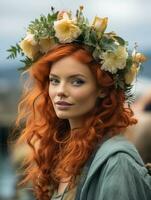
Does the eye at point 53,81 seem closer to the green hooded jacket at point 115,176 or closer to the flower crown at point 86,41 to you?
the flower crown at point 86,41

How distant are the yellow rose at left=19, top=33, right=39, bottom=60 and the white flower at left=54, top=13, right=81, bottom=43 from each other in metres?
0.12

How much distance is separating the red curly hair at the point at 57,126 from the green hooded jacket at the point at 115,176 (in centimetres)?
12

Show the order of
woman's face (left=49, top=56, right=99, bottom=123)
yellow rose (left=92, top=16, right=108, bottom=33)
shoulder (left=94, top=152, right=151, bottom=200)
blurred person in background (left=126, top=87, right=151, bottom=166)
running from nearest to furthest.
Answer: shoulder (left=94, top=152, right=151, bottom=200), woman's face (left=49, top=56, right=99, bottom=123), yellow rose (left=92, top=16, right=108, bottom=33), blurred person in background (left=126, top=87, right=151, bottom=166)

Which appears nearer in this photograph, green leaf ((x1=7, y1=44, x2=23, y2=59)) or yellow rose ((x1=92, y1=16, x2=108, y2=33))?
yellow rose ((x1=92, y1=16, x2=108, y2=33))

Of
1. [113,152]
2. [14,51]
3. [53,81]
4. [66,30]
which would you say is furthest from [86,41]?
[113,152]

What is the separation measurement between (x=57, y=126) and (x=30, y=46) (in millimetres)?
352

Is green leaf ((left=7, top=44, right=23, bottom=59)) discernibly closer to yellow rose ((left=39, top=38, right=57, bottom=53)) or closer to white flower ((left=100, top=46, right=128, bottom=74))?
yellow rose ((left=39, top=38, right=57, bottom=53))

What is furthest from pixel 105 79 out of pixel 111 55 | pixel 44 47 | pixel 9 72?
pixel 9 72

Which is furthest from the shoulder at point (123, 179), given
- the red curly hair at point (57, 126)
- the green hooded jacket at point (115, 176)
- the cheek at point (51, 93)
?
the cheek at point (51, 93)

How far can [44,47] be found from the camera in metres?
3.42

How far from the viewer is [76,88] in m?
3.25

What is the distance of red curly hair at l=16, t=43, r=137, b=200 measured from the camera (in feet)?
10.7

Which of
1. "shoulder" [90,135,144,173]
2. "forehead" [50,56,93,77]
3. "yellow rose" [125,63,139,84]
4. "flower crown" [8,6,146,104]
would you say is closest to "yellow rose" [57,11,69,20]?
"flower crown" [8,6,146,104]

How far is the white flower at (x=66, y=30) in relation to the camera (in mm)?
3322
